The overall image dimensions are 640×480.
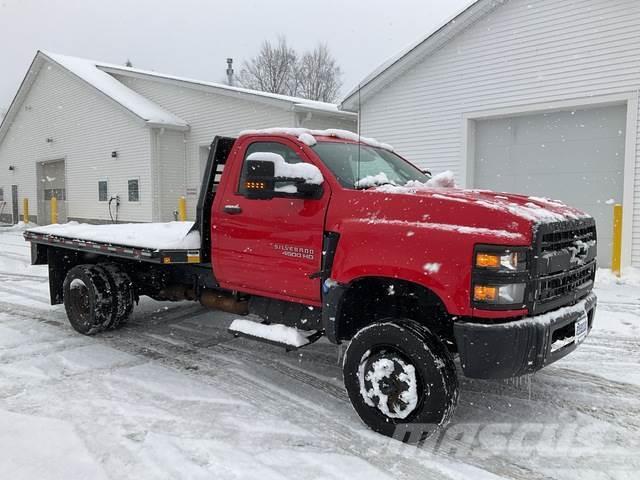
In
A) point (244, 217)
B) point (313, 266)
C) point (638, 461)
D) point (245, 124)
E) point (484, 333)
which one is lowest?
point (638, 461)

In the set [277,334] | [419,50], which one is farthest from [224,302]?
[419,50]

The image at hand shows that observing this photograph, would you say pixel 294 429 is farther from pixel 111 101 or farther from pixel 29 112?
pixel 29 112

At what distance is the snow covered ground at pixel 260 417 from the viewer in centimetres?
314

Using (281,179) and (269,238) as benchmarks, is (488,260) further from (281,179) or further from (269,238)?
(269,238)

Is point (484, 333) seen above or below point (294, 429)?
above

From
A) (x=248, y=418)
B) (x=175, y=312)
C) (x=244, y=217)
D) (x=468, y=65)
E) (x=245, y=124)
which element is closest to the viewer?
(x=248, y=418)

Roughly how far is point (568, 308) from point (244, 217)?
8.29 ft

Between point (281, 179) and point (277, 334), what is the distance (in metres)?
1.24

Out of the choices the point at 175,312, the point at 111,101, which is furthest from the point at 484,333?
the point at 111,101

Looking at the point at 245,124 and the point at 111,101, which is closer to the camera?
the point at 245,124

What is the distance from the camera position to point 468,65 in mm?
12211

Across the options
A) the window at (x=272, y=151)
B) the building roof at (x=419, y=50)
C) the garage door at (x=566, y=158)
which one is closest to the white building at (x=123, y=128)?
the building roof at (x=419, y=50)

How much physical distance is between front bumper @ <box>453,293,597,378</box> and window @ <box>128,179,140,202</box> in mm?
19013

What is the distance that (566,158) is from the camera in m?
10.8
